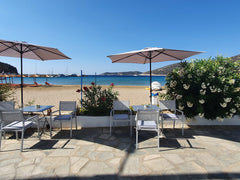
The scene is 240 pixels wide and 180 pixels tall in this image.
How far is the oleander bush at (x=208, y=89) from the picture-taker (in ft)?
13.9

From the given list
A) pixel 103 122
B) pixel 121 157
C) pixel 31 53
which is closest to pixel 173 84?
pixel 103 122

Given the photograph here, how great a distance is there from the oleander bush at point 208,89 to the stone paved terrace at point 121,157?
2.58 ft

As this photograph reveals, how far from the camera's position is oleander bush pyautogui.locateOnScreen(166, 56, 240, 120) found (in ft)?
13.9

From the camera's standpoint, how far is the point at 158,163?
2.40 metres

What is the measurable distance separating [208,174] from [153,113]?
1323mm

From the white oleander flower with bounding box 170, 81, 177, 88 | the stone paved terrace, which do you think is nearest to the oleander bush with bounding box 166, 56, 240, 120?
the white oleander flower with bounding box 170, 81, 177, 88

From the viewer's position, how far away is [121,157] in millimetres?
2607

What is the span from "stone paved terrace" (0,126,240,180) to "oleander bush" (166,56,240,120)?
79 cm

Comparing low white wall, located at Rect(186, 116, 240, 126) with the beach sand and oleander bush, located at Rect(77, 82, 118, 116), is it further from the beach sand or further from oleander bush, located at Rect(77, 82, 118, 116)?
the beach sand

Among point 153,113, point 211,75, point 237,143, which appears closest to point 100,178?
point 153,113

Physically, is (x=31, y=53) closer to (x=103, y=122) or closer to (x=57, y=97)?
(x=103, y=122)

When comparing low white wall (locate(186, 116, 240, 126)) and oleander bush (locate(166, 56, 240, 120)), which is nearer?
oleander bush (locate(166, 56, 240, 120))

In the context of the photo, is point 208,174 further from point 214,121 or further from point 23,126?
point 23,126

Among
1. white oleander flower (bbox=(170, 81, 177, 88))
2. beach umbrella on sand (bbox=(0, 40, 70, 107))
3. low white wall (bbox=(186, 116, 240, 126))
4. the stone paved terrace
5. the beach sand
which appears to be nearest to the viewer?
the stone paved terrace
